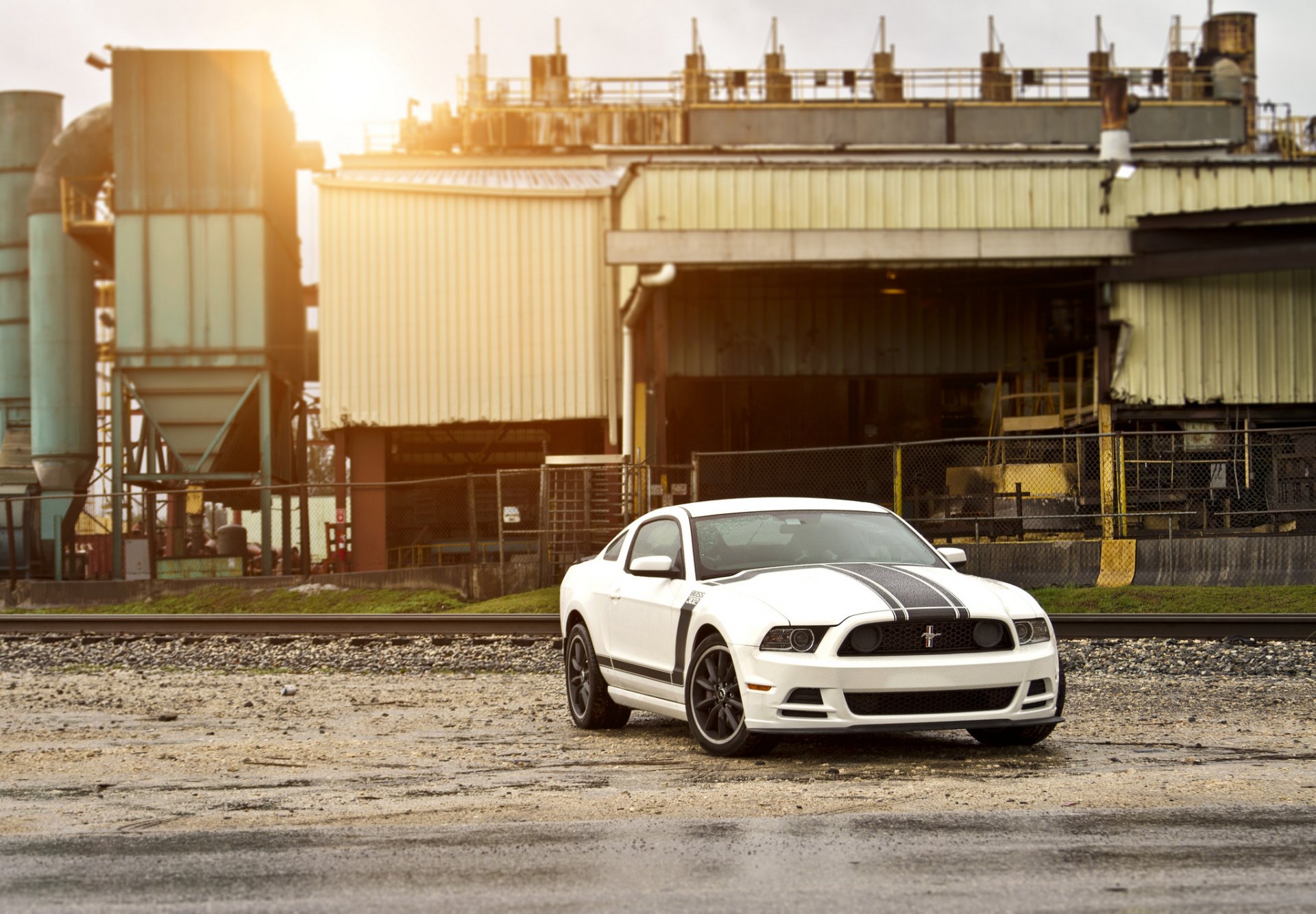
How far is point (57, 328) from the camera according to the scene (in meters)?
42.2

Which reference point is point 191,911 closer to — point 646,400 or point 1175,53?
point 646,400

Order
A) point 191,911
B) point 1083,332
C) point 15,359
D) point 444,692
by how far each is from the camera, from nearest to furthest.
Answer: point 191,911, point 444,692, point 1083,332, point 15,359

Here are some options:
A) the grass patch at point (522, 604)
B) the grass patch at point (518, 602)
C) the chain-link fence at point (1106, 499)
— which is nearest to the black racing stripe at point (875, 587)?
the chain-link fence at point (1106, 499)

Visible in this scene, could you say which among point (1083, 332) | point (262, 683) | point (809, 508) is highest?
point (1083, 332)

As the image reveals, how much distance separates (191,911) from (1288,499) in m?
20.8

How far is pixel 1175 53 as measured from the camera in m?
51.4

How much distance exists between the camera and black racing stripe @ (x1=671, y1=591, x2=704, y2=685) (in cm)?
860

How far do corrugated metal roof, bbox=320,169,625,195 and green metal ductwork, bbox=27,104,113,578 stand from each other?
806cm

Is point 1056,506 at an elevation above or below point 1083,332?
below

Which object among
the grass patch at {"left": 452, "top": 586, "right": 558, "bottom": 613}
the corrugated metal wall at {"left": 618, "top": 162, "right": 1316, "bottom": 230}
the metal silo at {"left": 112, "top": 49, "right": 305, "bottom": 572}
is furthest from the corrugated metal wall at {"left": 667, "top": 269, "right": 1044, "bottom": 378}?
the grass patch at {"left": 452, "top": 586, "right": 558, "bottom": 613}

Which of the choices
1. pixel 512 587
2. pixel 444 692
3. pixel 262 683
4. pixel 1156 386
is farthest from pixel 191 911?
pixel 1156 386

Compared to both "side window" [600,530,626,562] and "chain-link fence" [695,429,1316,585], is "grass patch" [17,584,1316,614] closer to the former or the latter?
"chain-link fence" [695,429,1316,585]

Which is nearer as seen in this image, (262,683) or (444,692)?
(444,692)

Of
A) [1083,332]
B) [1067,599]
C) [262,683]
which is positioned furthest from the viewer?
[1083,332]
